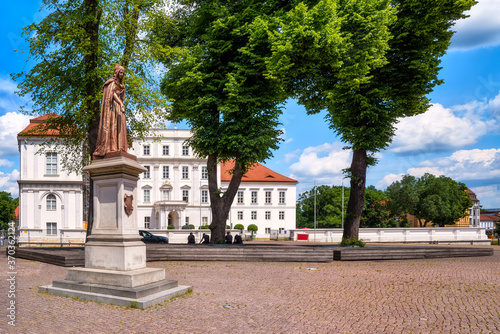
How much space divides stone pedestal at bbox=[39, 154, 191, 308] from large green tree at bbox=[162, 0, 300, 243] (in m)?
10.1

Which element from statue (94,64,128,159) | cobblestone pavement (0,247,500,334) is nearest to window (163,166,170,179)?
cobblestone pavement (0,247,500,334)

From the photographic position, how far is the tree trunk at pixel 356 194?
67.3 feet

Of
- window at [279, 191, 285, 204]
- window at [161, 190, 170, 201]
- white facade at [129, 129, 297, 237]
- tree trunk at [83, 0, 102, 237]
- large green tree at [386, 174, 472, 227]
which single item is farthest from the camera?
large green tree at [386, 174, 472, 227]

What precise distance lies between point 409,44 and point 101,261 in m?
18.3

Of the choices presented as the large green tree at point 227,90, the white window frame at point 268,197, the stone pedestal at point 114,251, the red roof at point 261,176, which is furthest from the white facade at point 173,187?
the stone pedestal at point 114,251

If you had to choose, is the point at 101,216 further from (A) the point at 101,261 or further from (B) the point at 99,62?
(B) the point at 99,62

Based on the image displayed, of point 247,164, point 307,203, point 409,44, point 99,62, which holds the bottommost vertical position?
point 307,203

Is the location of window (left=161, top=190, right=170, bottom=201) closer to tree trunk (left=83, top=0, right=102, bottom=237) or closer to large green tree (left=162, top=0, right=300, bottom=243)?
large green tree (left=162, top=0, right=300, bottom=243)

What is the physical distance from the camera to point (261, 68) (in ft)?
62.8

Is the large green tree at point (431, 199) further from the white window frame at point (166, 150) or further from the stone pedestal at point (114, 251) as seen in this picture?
the stone pedestal at point (114, 251)

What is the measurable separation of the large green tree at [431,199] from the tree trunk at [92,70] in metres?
62.5

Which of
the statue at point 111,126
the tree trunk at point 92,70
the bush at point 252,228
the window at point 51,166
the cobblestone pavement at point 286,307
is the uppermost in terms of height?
the tree trunk at point 92,70

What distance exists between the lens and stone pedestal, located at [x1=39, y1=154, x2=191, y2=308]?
7941 millimetres

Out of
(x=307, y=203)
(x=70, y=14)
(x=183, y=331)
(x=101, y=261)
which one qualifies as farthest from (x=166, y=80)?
(x=307, y=203)
